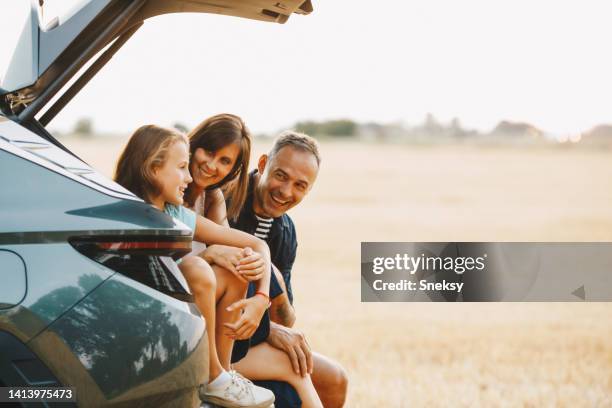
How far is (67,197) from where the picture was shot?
2465mm

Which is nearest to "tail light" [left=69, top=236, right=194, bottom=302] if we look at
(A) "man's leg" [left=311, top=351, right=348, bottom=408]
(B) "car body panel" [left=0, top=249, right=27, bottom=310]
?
(B) "car body panel" [left=0, top=249, right=27, bottom=310]

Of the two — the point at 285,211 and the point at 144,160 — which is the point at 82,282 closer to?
the point at 144,160

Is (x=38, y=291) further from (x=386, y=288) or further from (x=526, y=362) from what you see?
(x=386, y=288)

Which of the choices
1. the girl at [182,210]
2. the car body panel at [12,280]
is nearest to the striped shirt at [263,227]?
the girl at [182,210]

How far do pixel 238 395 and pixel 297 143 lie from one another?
1465 millimetres

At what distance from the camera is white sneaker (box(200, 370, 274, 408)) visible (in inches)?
117

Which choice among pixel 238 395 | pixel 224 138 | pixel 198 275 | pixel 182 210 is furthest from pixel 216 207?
pixel 238 395

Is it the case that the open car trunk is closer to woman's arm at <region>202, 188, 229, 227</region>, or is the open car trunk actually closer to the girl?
the girl

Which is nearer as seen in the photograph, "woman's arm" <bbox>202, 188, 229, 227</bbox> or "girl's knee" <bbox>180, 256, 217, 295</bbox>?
"girl's knee" <bbox>180, 256, 217, 295</bbox>

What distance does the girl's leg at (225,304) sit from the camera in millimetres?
3119

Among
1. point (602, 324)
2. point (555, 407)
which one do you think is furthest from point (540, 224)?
point (555, 407)

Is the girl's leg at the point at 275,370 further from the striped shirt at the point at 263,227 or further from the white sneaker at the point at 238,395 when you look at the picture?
the striped shirt at the point at 263,227

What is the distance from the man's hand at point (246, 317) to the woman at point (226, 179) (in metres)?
0.32

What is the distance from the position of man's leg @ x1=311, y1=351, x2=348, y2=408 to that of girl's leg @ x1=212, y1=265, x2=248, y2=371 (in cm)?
95
